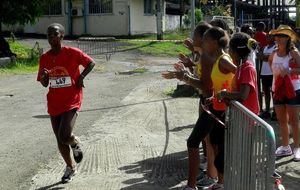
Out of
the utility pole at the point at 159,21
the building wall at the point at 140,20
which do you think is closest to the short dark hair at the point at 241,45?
the utility pole at the point at 159,21

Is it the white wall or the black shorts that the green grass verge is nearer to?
the white wall

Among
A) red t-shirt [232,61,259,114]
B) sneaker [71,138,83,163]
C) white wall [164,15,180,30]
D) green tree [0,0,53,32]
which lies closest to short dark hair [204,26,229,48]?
red t-shirt [232,61,259,114]

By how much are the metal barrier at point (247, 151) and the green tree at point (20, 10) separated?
18297 millimetres

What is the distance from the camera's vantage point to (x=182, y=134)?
8828mm

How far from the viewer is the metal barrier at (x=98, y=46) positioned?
89.7ft

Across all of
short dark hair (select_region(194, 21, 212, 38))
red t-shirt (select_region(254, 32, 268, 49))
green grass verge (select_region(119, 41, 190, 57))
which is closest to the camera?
short dark hair (select_region(194, 21, 212, 38))

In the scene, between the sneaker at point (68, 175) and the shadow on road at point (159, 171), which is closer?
the shadow on road at point (159, 171)

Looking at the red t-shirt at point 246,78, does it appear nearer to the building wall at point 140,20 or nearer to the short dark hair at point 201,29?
the short dark hair at point 201,29

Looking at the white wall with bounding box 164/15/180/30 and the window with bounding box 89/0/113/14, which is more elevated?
the window with bounding box 89/0/113/14

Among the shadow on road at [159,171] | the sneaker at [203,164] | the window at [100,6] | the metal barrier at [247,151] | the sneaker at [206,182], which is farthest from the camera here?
the window at [100,6]

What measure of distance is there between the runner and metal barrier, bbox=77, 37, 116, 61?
19305 mm

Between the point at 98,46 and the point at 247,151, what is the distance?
25.5 m

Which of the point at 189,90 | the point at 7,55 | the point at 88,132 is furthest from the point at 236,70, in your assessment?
the point at 7,55

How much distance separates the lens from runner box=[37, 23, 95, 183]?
6166 mm
